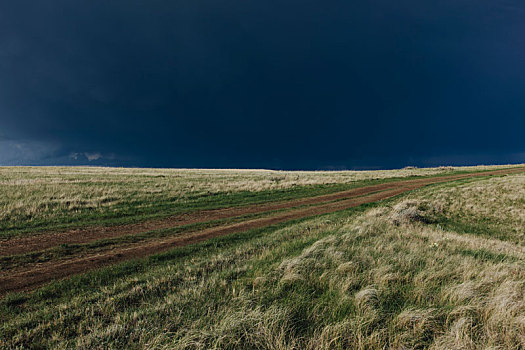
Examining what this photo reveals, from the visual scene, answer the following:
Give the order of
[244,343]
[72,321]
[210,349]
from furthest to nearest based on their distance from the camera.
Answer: [72,321] < [244,343] < [210,349]

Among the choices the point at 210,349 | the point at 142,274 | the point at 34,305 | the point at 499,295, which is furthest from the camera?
the point at 142,274

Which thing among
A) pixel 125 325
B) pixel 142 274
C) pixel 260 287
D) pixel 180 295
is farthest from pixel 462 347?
pixel 142 274

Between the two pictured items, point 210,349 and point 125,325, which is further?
point 125,325

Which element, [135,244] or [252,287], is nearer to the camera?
[252,287]

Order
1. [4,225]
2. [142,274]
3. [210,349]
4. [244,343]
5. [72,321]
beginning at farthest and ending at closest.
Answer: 1. [4,225]
2. [142,274]
3. [72,321]
4. [244,343]
5. [210,349]

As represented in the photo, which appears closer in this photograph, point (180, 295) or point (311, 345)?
point (311, 345)

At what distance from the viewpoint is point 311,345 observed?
3406 mm

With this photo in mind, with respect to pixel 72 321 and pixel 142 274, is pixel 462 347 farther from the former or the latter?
pixel 142 274

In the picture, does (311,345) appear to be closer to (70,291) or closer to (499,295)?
(499,295)

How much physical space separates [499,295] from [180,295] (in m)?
6.48

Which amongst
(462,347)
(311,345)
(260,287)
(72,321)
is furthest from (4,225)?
(462,347)

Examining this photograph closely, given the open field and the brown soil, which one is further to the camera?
the brown soil

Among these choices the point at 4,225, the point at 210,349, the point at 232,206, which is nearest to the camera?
the point at 210,349

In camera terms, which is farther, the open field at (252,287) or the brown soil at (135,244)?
the brown soil at (135,244)
